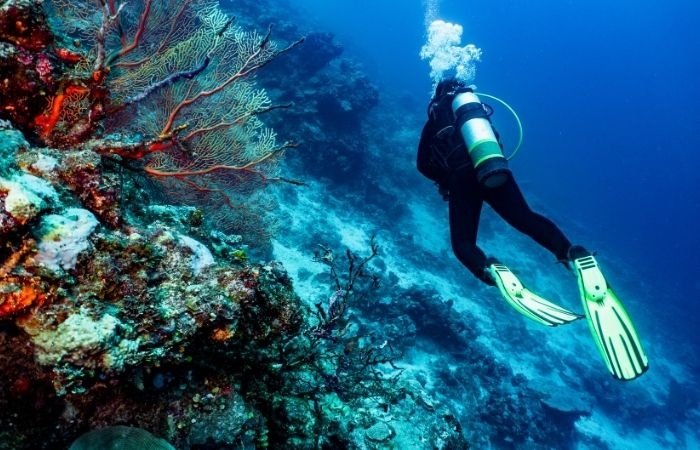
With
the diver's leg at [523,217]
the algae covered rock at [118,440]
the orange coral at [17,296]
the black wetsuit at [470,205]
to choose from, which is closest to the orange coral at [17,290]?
the orange coral at [17,296]

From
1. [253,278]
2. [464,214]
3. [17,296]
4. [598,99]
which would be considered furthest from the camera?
[598,99]

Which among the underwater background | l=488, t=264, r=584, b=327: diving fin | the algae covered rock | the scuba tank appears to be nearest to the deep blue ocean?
the underwater background

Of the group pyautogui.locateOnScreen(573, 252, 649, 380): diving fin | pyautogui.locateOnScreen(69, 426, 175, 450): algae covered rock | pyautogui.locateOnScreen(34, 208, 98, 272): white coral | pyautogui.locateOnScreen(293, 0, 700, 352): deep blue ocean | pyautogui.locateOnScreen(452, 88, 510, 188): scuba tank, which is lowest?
pyautogui.locateOnScreen(69, 426, 175, 450): algae covered rock

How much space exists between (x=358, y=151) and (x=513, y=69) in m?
95.0

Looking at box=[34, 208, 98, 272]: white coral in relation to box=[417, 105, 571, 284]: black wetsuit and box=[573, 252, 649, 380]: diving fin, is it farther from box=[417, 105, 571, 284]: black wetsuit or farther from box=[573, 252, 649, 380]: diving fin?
box=[573, 252, 649, 380]: diving fin

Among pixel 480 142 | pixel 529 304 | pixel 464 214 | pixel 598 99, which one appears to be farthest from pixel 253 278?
pixel 598 99

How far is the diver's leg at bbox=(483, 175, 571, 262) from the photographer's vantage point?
12.6 feet

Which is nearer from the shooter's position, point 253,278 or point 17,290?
point 17,290

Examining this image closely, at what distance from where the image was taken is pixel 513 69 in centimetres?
9238

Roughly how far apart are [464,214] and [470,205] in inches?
5.2

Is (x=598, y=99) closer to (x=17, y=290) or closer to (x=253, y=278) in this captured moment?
(x=253, y=278)

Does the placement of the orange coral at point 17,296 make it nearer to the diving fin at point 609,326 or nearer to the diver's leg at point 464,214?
the diver's leg at point 464,214

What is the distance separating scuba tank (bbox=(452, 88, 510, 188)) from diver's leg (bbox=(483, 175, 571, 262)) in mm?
172

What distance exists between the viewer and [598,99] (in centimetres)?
9825
